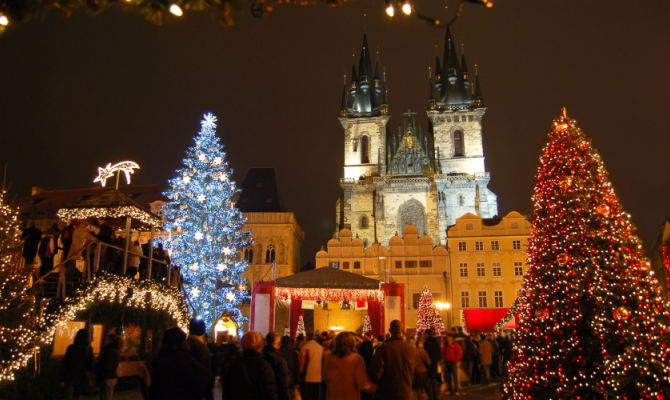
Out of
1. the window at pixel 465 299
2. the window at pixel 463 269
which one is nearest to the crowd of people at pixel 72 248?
the window at pixel 465 299

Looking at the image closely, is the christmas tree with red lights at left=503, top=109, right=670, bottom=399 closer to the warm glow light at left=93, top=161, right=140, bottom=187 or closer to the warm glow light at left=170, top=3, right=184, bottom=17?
the warm glow light at left=170, top=3, right=184, bottom=17

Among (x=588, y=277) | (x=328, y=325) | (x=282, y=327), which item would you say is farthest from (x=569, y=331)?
(x=328, y=325)

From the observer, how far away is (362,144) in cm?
5147

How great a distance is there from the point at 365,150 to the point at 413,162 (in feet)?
16.7

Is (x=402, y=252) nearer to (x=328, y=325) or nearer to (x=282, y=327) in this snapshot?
(x=328, y=325)

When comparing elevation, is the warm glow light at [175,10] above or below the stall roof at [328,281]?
above

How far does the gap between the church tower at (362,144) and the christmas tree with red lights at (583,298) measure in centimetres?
3726

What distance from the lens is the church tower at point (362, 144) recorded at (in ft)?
156

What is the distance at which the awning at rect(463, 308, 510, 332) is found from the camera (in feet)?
114

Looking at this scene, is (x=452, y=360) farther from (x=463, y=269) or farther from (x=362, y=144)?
(x=362, y=144)

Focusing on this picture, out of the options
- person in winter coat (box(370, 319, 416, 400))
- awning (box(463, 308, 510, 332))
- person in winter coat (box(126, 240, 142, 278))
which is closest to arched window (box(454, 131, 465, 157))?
awning (box(463, 308, 510, 332))

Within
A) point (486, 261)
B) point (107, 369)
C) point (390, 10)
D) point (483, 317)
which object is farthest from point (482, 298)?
point (390, 10)

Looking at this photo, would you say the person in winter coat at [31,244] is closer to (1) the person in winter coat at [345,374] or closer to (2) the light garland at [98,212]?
(2) the light garland at [98,212]

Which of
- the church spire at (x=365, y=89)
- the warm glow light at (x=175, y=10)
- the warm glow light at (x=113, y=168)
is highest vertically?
the church spire at (x=365, y=89)
